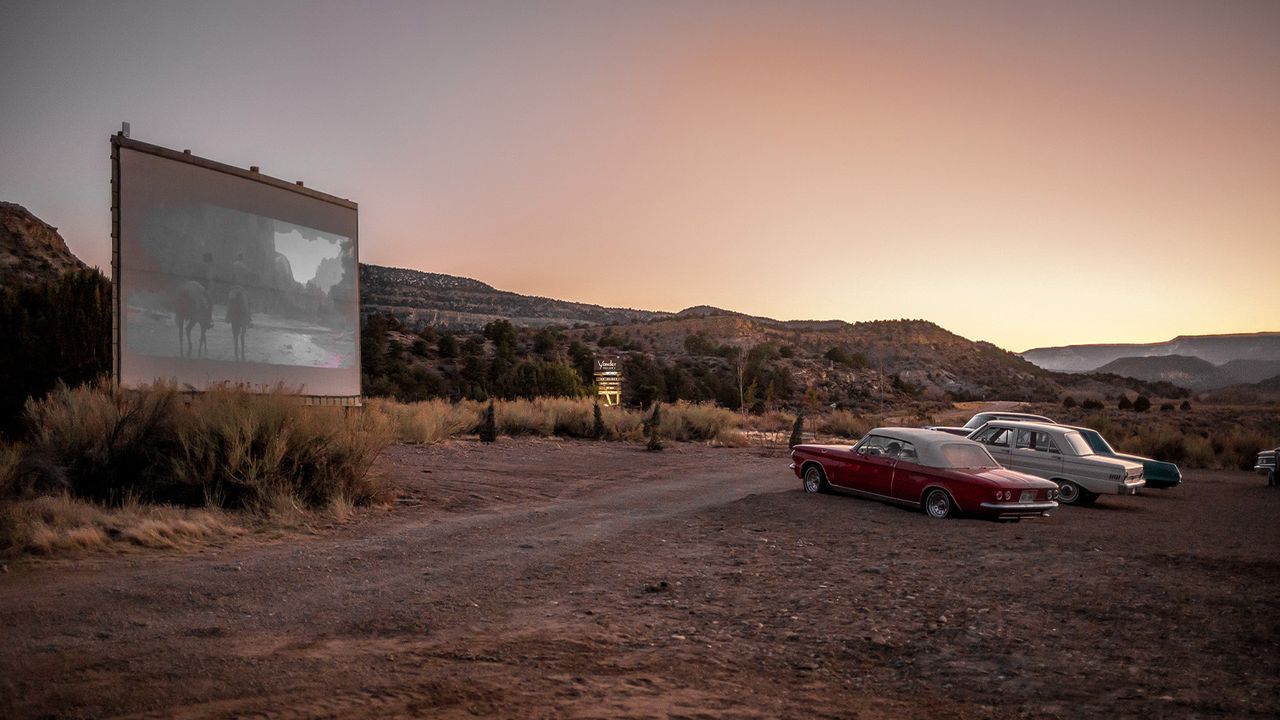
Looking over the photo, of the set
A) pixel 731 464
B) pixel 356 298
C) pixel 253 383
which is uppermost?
pixel 356 298

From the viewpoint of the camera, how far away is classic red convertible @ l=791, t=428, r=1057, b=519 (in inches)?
504

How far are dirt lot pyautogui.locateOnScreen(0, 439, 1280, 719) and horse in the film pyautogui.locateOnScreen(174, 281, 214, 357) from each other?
6794mm

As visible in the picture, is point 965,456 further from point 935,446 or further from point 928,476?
point 928,476

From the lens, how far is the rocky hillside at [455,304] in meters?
83.3

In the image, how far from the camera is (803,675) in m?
5.73

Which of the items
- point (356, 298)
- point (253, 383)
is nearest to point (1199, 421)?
point (356, 298)

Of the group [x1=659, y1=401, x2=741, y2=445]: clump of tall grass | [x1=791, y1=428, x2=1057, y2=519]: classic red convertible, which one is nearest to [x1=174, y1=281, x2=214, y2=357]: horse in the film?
[x1=791, y1=428, x2=1057, y2=519]: classic red convertible

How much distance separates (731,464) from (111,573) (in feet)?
55.7

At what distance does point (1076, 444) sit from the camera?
16.4 m

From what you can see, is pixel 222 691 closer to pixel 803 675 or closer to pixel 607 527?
pixel 803 675

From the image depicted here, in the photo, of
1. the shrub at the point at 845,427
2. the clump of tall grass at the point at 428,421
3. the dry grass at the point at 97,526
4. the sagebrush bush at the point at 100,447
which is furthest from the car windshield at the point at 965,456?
the shrub at the point at 845,427

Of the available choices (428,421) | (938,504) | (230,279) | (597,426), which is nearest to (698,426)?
(597,426)

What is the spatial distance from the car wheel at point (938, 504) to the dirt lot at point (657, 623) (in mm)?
837

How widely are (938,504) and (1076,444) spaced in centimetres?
495
